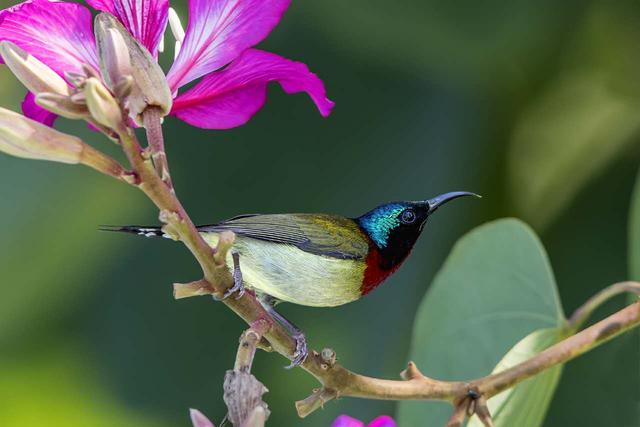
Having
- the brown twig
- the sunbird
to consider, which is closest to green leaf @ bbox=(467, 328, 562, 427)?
the sunbird

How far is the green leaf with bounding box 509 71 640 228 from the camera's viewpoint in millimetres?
1351

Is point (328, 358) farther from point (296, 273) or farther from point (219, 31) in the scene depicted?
point (219, 31)

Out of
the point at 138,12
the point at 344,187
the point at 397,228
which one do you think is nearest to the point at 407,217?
the point at 397,228

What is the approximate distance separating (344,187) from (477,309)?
504mm

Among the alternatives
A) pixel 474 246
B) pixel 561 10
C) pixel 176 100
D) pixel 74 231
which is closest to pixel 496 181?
pixel 561 10

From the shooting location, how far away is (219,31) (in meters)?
0.59

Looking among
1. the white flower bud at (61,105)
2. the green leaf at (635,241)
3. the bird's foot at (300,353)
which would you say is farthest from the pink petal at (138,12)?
the green leaf at (635,241)

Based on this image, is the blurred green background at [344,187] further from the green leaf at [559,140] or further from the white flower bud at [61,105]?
the white flower bud at [61,105]

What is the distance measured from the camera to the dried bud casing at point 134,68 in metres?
0.50

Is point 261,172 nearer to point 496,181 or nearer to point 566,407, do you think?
point 496,181

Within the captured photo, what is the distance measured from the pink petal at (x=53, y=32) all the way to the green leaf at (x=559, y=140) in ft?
2.92

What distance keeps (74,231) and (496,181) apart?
0.63 meters

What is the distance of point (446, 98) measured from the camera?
4.81 ft

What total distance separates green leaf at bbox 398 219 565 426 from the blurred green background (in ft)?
1.18
